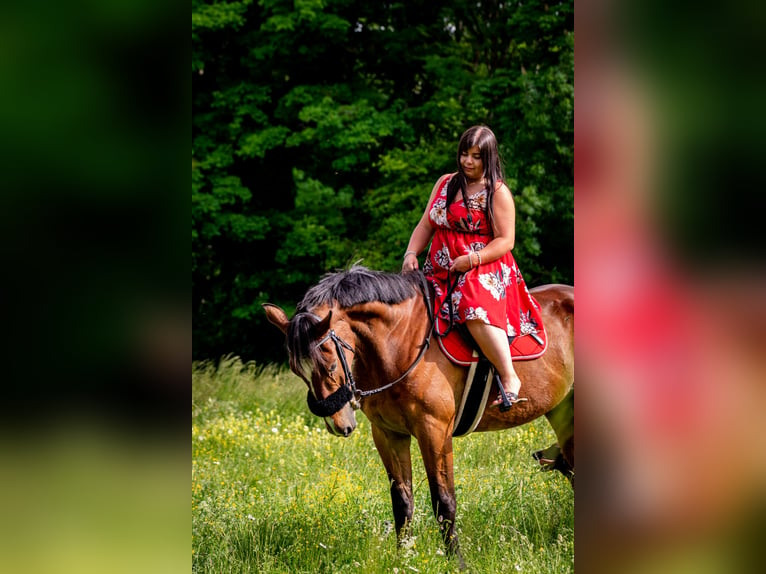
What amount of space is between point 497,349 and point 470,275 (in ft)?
1.39

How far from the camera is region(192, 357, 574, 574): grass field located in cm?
445

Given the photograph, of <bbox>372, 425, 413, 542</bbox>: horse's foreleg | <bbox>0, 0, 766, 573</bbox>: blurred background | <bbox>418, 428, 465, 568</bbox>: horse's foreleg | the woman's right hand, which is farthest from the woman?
<bbox>0, 0, 766, 573</bbox>: blurred background

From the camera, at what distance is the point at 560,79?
14.0 m

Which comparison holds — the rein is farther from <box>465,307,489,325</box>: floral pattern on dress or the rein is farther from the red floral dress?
<box>465,307,489,325</box>: floral pattern on dress

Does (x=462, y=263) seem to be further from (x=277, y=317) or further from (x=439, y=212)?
(x=277, y=317)

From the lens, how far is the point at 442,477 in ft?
14.4

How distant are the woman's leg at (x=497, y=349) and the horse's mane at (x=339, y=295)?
16.6 inches
